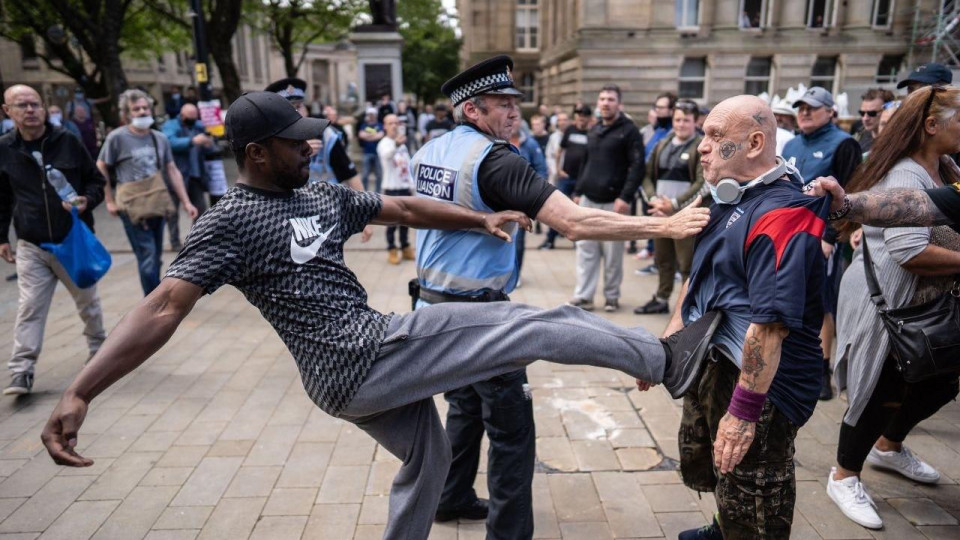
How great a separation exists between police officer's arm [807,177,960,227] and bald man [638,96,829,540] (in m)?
0.32

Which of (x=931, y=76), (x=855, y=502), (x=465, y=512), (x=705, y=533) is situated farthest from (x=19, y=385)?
(x=931, y=76)

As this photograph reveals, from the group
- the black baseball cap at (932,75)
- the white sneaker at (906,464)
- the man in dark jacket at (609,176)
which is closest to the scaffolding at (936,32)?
the man in dark jacket at (609,176)

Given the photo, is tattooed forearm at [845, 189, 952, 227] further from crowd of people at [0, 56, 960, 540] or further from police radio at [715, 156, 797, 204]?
police radio at [715, 156, 797, 204]

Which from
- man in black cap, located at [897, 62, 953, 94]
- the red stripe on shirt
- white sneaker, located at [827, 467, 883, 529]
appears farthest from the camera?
man in black cap, located at [897, 62, 953, 94]

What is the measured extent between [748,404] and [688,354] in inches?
9.7

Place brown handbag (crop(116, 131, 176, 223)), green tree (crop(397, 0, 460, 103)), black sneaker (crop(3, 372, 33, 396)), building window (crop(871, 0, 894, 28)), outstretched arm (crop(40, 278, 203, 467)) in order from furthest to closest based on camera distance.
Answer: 1. green tree (crop(397, 0, 460, 103))
2. building window (crop(871, 0, 894, 28))
3. brown handbag (crop(116, 131, 176, 223))
4. black sneaker (crop(3, 372, 33, 396))
5. outstretched arm (crop(40, 278, 203, 467))

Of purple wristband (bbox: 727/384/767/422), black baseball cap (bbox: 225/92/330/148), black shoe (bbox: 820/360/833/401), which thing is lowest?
black shoe (bbox: 820/360/833/401)

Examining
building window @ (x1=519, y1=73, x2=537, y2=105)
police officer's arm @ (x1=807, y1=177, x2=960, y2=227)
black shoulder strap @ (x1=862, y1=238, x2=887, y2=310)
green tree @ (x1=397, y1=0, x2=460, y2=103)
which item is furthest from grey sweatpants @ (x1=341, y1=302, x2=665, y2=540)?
building window @ (x1=519, y1=73, x2=537, y2=105)

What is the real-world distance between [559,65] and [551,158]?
21061 millimetres

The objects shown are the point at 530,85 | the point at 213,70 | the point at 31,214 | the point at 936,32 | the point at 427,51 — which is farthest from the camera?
the point at 427,51

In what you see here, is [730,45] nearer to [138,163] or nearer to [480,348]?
[138,163]

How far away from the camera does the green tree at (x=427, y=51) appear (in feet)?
132

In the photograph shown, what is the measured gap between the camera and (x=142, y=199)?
5.99 metres

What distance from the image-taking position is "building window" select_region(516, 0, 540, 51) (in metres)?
41.3
